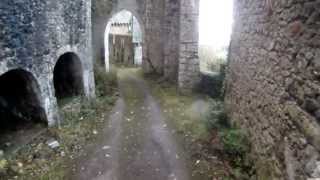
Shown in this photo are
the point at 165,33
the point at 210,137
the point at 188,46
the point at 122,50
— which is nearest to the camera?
the point at 210,137

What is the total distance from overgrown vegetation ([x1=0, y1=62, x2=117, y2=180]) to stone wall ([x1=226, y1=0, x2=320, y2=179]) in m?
3.64

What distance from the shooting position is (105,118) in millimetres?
9758

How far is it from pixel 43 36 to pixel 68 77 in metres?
2.96

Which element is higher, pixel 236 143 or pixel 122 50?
pixel 122 50

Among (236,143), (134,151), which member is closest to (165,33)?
(134,151)

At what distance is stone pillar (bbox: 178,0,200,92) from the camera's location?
11758mm

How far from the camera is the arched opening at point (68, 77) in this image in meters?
10.8

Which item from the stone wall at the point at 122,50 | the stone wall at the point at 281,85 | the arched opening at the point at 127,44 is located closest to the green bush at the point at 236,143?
the stone wall at the point at 281,85

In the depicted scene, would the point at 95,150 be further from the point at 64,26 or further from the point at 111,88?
the point at 111,88

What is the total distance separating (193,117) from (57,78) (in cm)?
473

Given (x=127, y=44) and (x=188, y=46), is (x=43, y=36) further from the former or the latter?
(x=127, y=44)

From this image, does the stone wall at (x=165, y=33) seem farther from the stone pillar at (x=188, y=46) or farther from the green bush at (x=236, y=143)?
the green bush at (x=236, y=143)

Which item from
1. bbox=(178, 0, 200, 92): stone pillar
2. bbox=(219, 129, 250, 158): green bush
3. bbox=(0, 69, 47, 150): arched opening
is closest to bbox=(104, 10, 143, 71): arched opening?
bbox=(178, 0, 200, 92): stone pillar

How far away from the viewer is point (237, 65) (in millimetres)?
7492
